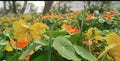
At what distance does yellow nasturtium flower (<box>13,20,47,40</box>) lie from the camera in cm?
86

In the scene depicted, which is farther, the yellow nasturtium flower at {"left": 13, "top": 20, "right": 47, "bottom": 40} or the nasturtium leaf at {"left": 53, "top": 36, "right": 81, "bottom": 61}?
the yellow nasturtium flower at {"left": 13, "top": 20, "right": 47, "bottom": 40}

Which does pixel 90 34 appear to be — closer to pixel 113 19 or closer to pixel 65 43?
pixel 65 43

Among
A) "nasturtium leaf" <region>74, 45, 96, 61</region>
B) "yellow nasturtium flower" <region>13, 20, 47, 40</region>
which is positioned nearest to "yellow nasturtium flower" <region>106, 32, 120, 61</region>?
"nasturtium leaf" <region>74, 45, 96, 61</region>

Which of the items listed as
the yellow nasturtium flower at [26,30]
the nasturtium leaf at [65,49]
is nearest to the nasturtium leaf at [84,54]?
the nasturtium leaf at [65,49]

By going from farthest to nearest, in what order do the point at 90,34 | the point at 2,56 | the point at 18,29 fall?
1. the point at 2,56
2. the point at 90,34
3. the point at 18,29

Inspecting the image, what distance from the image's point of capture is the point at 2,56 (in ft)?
4.18

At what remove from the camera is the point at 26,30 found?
86 centimetres

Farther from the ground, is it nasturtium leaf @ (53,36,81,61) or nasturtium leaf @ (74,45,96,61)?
nasturtium leaf @ (53,36,81,61)

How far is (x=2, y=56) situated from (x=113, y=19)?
10.2ft

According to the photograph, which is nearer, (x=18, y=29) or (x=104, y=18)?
(x=18, y=29)

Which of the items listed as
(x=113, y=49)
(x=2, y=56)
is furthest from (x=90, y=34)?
(x=2, y=56)

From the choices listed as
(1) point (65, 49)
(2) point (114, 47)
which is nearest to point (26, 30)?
(1) point (65, 49)

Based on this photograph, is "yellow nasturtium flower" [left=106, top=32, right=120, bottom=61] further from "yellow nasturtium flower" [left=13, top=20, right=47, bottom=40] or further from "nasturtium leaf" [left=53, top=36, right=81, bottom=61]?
"yellow nasturtium flower" [left=13, top=20, right=47, bottom=40]

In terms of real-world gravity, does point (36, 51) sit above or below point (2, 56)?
above
